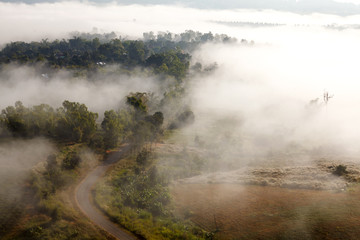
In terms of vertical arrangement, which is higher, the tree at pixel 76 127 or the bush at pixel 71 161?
the tree at pixel 76 127

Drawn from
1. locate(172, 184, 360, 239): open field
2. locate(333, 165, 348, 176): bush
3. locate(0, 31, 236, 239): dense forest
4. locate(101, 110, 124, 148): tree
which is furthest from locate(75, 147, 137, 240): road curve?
locate(333, 165, 348, 176): bush

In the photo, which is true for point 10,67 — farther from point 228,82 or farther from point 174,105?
A: point 228,82

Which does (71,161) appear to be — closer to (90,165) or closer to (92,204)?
(90,165)

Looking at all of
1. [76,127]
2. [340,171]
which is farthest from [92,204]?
[340,171]

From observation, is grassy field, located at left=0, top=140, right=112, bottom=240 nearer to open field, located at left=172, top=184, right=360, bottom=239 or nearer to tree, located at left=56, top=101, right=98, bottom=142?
tree, located at left=56, top=101, right=98, bottom=142

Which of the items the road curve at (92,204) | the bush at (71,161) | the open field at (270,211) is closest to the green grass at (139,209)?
the road curve at (92,204)

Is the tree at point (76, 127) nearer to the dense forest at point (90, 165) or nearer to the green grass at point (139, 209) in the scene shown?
the dense forest at point (90, 165)

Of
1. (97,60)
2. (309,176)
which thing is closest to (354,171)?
(309,176)
